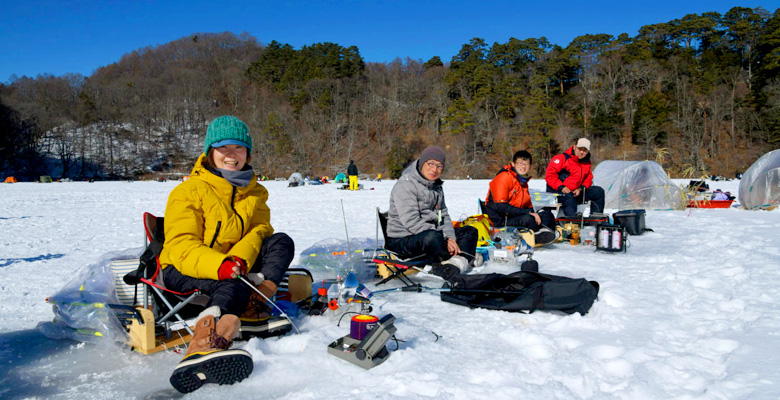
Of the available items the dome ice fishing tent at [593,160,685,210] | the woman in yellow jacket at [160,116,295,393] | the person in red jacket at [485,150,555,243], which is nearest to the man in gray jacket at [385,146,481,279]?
the woman in yellow jacket at [160,116,295,393]

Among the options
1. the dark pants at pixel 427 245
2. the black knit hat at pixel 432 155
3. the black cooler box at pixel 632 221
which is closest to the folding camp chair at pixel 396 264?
the dark pants at pixel 427 245

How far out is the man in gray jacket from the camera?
4.25m

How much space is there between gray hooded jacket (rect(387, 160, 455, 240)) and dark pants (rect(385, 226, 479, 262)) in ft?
0.29

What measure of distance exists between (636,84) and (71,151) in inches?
2298

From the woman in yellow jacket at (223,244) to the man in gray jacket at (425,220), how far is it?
151cm

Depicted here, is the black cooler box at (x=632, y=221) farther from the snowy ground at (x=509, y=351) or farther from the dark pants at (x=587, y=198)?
the snowy ground at (x=509, y=351)

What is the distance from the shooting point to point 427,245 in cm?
424

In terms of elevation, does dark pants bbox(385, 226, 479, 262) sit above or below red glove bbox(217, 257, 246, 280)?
below

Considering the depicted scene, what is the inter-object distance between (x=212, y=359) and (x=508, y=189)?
4.70 metres

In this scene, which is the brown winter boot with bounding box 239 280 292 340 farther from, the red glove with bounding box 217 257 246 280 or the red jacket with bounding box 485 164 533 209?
the red jacket with bounding box 485 164 533 209

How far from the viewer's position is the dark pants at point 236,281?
97.4 inches

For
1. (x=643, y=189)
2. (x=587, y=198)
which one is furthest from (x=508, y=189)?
(x=643, y=189)

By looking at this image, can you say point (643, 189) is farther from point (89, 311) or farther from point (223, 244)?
point (89, 311)

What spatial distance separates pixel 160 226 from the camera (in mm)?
2924
